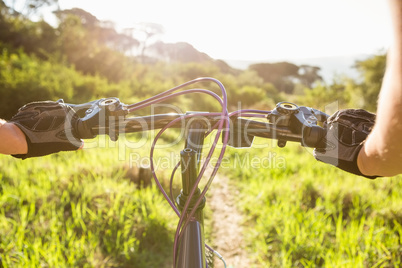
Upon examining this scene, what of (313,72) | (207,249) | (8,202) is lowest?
(8,202)

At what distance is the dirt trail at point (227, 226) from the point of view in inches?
128

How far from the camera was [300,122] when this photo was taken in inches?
38.4

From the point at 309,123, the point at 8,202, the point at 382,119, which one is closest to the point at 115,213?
the point at 8,202

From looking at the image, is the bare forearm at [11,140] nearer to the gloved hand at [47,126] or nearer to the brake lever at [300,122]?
the gloved hand at [47,126]

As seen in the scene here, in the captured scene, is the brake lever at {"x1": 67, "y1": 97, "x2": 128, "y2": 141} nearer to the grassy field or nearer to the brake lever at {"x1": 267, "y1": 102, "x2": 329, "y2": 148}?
the brake lever at {"x1": 267, "y1": 102, "x2": 329, "y2": 148}

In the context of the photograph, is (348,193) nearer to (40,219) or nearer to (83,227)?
(83,227)

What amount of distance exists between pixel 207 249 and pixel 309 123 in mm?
792

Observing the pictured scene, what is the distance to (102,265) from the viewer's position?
2723mm

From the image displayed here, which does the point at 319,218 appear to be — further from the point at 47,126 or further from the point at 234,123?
the point at 47,126

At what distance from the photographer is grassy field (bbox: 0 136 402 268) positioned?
2811mm

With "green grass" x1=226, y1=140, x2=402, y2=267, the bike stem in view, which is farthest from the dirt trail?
the bike stem

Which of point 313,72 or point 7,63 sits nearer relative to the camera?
point 7,63

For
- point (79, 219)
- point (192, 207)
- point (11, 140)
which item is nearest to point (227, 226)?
point (79, 219)

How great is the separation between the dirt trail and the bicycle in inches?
92.3
